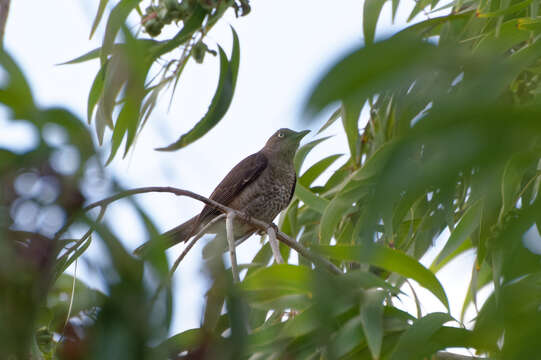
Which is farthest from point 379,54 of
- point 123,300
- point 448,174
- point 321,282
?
point 123,300

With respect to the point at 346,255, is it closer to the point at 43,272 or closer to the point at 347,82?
the point at 43,272

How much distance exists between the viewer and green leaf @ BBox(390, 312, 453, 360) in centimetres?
199

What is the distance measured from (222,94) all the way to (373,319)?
1489 mm

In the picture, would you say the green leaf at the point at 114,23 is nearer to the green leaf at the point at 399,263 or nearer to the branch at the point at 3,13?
the branch at the point at 3,13

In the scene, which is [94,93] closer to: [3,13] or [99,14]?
[99,14]

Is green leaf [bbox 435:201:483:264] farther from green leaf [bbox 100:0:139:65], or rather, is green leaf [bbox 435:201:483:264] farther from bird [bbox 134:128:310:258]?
bird [bbox 134:128:310:258]

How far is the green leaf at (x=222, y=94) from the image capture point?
3.20 meters

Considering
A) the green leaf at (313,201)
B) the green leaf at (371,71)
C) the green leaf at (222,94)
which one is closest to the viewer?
the green leaf at (371,71)

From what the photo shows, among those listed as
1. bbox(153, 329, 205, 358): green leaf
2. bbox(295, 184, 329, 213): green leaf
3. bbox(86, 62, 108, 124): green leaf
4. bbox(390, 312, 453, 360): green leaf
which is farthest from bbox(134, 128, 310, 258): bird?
bbox(153, 329, 205, 358): green leaf

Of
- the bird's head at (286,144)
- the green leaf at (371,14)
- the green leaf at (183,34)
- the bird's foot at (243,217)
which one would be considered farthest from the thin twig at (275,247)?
the bird's head at (286,144)

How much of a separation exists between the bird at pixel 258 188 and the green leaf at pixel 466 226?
212cm

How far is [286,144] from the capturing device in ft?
18.9

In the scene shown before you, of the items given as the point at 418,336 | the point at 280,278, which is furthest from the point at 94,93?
the point at 418,336

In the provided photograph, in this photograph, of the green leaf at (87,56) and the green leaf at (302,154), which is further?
the green leaf at (302,154)
